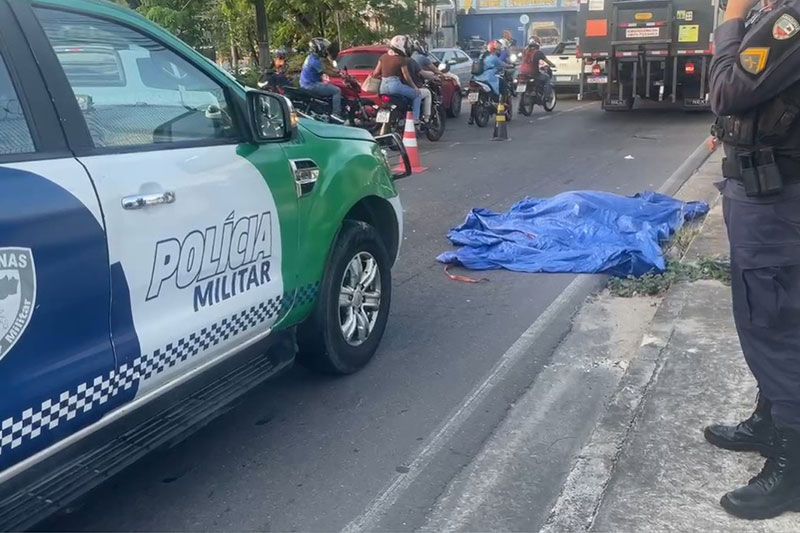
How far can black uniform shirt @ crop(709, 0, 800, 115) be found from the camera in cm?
282

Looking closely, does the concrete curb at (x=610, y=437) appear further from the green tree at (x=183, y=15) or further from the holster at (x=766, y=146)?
the green tree at (x=183, y=15)

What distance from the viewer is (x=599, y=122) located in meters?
18.0

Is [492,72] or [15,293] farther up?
[15,293]

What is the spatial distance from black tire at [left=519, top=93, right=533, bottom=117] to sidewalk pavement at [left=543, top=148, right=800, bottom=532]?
14.9 meters

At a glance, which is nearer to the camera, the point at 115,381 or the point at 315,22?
the point at 115,381

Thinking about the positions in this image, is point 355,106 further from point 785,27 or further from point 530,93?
point 785,27

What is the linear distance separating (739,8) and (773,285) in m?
0.99

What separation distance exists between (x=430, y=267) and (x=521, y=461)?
3.35 metres

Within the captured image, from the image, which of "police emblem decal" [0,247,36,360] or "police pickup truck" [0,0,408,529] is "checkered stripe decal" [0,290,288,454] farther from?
"police emblem decal" [0,247,36,360]

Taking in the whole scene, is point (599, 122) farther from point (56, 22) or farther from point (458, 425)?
point (56, 22)

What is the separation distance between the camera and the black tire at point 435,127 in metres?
15.3

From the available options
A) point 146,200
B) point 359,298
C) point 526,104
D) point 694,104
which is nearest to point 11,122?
point 146,200

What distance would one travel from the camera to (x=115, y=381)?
115 inches

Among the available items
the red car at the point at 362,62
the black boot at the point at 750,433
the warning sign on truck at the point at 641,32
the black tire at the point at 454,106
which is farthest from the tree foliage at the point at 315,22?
the black boot at the point at 750,433
